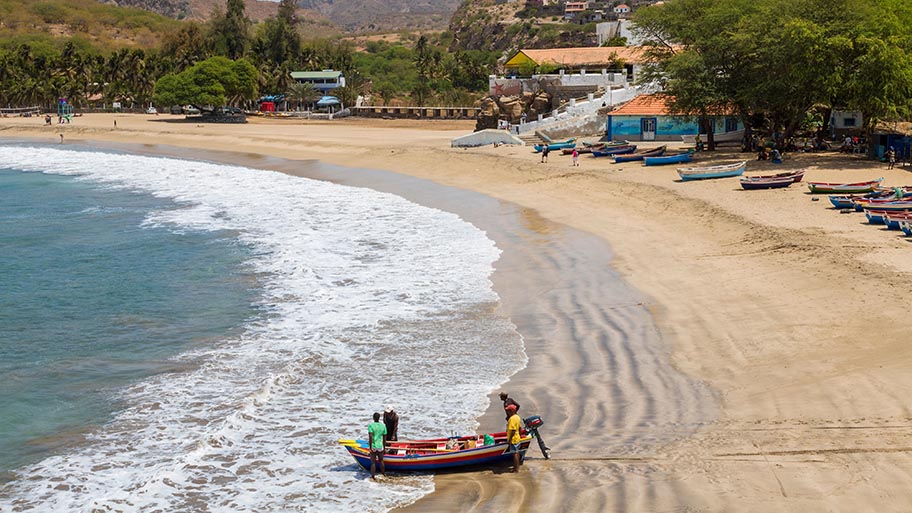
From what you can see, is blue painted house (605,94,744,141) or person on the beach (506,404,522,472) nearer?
person on the beach (506,404,522,472)

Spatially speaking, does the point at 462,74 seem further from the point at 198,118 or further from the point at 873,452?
the point at 873,452

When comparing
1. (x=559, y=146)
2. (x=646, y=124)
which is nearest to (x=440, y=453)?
(x=559, y=146)

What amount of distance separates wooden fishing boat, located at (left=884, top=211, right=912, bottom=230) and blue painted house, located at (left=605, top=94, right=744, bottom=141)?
2535cm

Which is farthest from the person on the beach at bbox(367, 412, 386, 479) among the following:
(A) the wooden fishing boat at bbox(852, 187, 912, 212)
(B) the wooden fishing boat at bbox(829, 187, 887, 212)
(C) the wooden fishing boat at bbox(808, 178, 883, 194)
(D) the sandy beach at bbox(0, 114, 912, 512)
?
(C) the wooden fishing boat at bbox(808, 178, 883, 194)

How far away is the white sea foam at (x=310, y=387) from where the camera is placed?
48.1ft

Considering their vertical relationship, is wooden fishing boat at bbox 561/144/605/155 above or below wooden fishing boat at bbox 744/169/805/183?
above

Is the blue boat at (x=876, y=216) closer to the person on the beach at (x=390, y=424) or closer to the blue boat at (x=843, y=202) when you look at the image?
the blue boat at (x=843, y=202)

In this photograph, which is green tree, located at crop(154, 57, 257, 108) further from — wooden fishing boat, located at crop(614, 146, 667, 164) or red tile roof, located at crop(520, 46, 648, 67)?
wooden fishing boat, located at crop(614, 146, 667, 164)

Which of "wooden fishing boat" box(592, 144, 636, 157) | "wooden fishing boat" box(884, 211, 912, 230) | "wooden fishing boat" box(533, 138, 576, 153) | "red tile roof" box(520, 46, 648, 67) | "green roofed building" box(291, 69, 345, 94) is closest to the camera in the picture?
"wooden fishing boat" box(884, 211, 912, 230)

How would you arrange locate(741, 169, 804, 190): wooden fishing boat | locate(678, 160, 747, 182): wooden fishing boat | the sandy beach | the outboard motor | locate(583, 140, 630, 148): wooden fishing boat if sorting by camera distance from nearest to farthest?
the sandy beach, the outboard motor, locate(741, 169, 804, 190): wooden fishing boat, locate(678, 160, 747, 182): wooden fishing boat, locate(583, 140, 630, 148): wooden fishing boat

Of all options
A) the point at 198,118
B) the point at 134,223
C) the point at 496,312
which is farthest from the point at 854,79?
the point at 198,118

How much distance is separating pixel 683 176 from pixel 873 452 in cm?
2704

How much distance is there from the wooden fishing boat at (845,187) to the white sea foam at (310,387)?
11.8 m

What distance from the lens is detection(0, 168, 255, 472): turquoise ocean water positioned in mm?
18328
